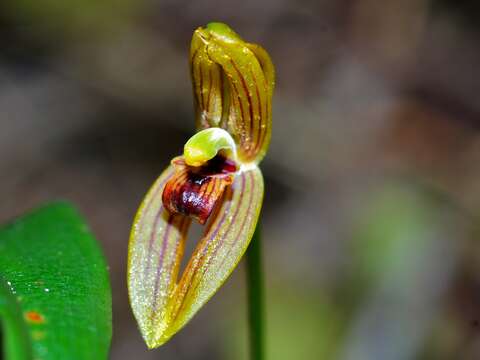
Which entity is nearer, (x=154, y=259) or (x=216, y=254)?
(x=216, y=254)

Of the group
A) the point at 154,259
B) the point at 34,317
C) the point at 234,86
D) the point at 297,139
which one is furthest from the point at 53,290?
the point at 297,139

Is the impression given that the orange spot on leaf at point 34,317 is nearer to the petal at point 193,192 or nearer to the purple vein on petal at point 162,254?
the purple vein on petal at point 162,254

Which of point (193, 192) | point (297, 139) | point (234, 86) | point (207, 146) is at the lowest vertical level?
point (297, 139)

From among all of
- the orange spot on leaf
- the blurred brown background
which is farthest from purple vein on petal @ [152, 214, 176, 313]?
the blurred brown background

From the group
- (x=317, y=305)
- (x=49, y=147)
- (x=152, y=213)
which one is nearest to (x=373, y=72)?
(x=317, y=305)

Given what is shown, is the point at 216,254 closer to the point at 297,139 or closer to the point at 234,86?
the point at 234,86

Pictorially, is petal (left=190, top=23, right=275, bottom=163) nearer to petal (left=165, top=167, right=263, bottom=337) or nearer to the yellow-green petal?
the yellow-green petal

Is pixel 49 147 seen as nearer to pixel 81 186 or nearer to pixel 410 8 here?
pixel 81 186
